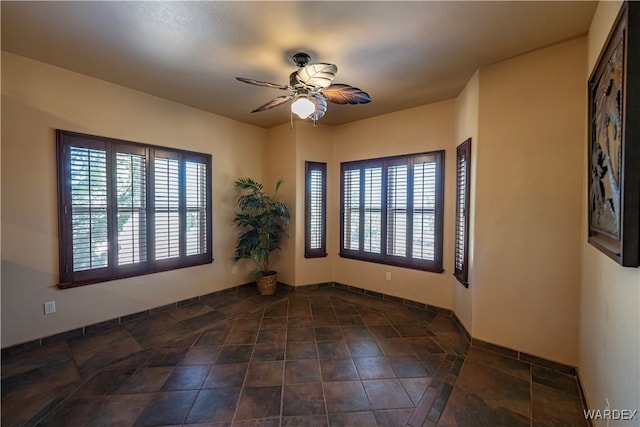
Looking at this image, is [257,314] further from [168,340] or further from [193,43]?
[193,43]

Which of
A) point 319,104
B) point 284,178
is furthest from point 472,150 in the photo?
point 284,178

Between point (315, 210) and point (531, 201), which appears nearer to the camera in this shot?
point (531, 201)

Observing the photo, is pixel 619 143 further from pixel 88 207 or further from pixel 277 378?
pixel 88 207

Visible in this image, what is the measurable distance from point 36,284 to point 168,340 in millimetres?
1356

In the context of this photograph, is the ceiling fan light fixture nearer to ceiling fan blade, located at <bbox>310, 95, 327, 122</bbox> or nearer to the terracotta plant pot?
ceiling fan blade, located at <bbox>310, 95, 327, 122</bbox>

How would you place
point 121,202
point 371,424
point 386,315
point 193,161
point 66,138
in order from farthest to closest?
point 193,161 < point 386,315 < point 121,202 < point 66,138 < point 371,424

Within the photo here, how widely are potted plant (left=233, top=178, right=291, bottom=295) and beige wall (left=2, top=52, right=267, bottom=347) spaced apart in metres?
1.06

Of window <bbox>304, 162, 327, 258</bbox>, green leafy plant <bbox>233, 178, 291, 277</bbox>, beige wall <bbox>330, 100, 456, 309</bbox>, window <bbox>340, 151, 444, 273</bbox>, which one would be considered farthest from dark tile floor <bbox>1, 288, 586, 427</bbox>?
window <bbox>304, 162, 327, 258</bbox>

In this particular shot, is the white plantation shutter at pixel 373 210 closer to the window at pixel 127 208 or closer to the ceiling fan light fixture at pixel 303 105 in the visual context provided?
the ceiling fan light fixture at pixel 303 105

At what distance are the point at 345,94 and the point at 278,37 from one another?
0.70 meters

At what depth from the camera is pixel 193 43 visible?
7.19ft

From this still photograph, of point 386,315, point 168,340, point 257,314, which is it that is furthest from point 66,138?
point 386,315

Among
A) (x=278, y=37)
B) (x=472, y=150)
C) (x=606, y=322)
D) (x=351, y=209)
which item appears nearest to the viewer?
(x=606, y=322)

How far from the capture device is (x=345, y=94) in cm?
229
